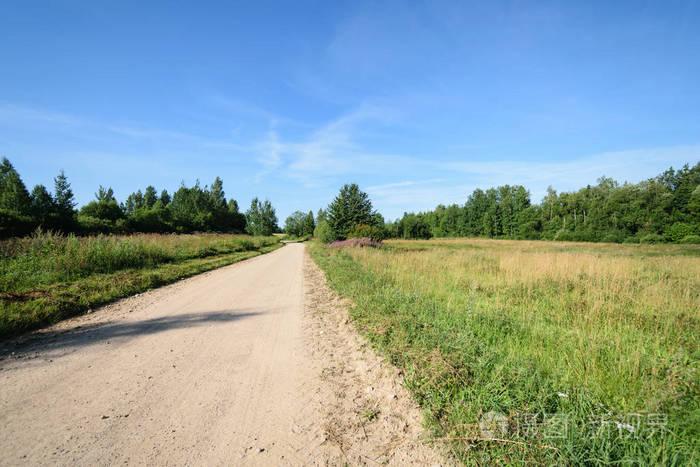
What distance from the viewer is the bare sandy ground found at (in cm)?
212

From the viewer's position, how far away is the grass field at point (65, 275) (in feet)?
16.8

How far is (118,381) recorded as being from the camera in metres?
3.14

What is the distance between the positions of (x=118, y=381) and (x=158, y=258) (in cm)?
1180

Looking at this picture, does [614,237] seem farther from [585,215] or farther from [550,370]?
[550,370]

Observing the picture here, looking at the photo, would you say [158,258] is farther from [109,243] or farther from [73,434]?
[73,434]

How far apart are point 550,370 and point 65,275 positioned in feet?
41.5

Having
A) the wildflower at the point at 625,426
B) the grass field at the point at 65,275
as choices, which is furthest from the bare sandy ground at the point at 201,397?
the wildflower at the point at 625,426

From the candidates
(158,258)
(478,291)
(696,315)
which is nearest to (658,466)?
(696,315)

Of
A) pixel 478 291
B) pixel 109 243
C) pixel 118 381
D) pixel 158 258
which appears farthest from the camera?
pixel 158 258

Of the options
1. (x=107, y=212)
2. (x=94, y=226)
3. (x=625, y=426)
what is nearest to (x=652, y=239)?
(x=625, y=426)

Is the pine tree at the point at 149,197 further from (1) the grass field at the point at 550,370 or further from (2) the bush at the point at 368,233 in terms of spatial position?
(1) the grass field at the point at 550,370

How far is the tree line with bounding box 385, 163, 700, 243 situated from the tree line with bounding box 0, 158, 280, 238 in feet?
94.7

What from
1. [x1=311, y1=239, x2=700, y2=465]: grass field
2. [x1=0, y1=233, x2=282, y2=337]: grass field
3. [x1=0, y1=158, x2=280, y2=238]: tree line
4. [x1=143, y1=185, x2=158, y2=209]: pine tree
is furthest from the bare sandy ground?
[x1=143, y1=185, x2=158, y2=209]: pine tree

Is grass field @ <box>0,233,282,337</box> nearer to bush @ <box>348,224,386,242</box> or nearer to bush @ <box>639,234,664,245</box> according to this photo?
bush @ <box>348,224,386,242</box>
